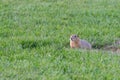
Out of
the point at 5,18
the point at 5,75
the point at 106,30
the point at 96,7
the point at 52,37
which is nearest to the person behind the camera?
the point at 5,75

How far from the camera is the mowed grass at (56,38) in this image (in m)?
6.87

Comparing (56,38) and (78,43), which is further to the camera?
(56,38)

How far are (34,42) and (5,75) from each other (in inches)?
84.5

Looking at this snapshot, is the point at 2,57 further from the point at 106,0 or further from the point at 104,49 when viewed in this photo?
the point at 106,0

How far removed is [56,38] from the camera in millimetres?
Answer: 9102

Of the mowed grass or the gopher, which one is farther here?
the gopher

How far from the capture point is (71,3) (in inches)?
523

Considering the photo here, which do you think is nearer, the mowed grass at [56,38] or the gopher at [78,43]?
the mowed grass at [56,38]

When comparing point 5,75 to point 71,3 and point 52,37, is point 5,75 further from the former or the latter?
point 71,3

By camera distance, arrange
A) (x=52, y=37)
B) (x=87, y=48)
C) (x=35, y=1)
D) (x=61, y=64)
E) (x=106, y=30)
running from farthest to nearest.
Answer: (x=35, y=1) < (x=106, y=30) < (x=52, y=37) < (x=87, y=48) < (x=61, y=64)

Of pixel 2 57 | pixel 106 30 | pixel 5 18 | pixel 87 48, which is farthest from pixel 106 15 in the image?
pixel 2 57

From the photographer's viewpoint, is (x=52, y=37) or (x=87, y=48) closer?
(x=87, y=48)

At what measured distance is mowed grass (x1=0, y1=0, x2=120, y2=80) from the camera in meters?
6.87

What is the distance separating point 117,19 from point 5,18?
271 cm
